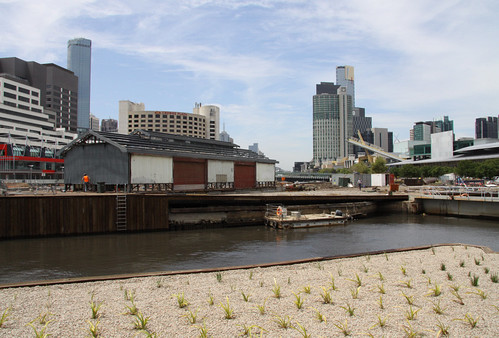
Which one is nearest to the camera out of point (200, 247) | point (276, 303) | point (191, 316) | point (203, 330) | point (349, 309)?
point (203, 330)

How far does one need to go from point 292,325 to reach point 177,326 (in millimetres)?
2817

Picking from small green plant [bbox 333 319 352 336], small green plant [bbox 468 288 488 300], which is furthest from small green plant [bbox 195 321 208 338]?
small green plant [bbox 468 288 488 300]

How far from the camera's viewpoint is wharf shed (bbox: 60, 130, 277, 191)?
33750mm

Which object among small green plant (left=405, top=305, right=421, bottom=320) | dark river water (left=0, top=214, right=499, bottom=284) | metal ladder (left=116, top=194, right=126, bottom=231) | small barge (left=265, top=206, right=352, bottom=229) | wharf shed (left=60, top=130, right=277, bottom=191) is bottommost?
dark river water (left=0, top=214, right=499, bottom=284)

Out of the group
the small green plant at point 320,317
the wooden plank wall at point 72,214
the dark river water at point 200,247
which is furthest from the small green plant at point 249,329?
the wooden plank wall at point 72,214

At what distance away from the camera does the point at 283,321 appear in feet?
26.5

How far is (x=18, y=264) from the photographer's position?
59.5 ft

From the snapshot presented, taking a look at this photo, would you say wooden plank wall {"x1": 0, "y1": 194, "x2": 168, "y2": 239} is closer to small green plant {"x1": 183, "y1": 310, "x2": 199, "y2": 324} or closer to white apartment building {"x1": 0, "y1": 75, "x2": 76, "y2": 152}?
small green plant {"x1": 183, "y1": 310, "x2": 199, "y2": 324}

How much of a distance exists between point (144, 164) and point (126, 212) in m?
8.65

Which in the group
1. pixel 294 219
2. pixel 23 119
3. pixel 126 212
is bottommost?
pixel 294 219

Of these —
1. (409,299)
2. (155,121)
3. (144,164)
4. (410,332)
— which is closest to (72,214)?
(144,164)

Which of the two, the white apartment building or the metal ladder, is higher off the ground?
the white apartment building

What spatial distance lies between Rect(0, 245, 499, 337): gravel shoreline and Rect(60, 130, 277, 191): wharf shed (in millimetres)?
23250

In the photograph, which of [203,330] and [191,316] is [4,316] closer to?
[191,316]
